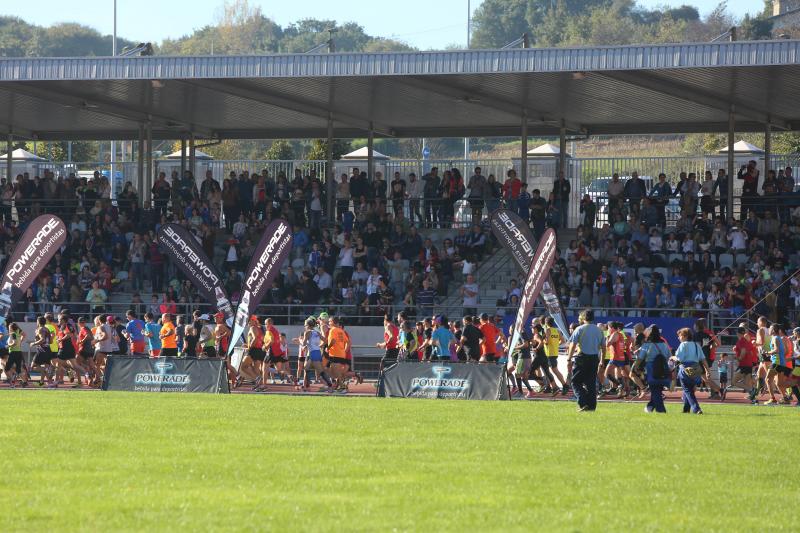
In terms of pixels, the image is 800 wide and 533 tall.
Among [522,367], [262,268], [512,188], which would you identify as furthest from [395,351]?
[512,188]

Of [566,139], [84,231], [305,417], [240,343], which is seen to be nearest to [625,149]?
[566,139]

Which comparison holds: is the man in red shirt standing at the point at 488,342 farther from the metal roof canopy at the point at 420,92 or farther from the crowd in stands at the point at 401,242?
the metal roof canopy at the point at 420,92

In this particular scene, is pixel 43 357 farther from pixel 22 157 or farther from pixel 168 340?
pixel 22 157

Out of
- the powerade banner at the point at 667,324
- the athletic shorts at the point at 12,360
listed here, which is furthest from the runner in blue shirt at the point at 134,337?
the powerade banner at the point at 667,324

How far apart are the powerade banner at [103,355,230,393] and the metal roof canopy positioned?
26.9ft

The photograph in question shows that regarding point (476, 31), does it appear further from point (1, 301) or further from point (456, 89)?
point (1, 301)

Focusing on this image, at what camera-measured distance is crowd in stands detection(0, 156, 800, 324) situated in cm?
3150

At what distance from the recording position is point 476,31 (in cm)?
13112

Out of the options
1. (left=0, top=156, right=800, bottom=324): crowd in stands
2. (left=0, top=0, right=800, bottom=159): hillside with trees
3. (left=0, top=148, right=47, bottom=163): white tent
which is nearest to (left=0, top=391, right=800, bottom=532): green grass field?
(left=0, top=156, right=800, bottom=324): crowd in stands

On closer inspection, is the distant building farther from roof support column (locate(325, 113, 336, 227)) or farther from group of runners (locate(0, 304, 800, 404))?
group of runners (locate(0, 304, 800, 404))

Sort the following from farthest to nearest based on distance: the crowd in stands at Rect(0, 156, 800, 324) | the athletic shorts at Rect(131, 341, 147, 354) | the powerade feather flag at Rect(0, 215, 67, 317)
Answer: the crowd in stands at Rect(0, 156, 800, 324), the athletic shorts at Rect(131, 341, 147, 354), the powerade feather flag at Rect(0, 215, 67, 317)

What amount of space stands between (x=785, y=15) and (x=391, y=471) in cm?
9322

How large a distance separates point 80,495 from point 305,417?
7704 mm

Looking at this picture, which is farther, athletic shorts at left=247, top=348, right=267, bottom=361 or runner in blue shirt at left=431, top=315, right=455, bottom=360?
athletic shorts at left=247, top=348, right=267, bottom=361
